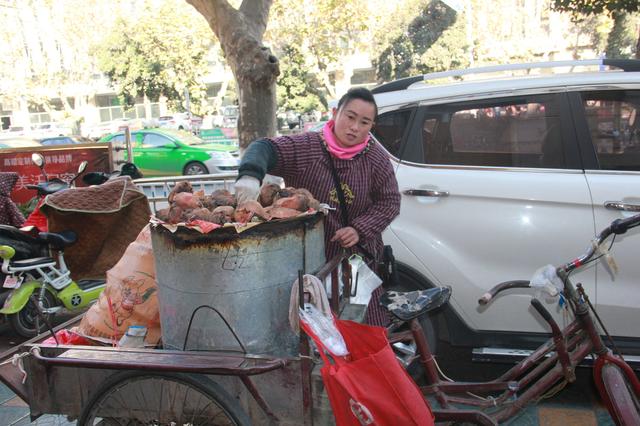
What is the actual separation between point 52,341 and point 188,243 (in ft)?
3.15

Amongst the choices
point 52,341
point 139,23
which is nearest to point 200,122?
point 139,23

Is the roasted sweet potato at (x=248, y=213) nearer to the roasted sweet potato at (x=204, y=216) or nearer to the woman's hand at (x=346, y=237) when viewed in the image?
the roasted sweet potato at (x=204, y=216)

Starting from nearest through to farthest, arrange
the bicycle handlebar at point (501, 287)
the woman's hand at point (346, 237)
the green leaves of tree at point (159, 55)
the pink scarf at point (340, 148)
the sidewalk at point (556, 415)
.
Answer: the bicycle handlebar at point (501, 287) → the woman's hand at point (346, 237) → the pink scarf at point (340, 148) → the sidewalk at point (556, 415) → the green leaves of tree at point (159, 55)

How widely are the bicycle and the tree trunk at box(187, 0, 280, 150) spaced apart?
522 cm

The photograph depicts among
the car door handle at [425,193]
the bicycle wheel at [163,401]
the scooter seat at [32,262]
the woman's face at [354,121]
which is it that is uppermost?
the woman's face at [354,121]

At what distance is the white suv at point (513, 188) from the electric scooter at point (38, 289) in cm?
263

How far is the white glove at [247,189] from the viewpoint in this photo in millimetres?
2357

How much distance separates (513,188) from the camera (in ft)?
10.9

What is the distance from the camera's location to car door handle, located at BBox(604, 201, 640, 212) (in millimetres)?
3121

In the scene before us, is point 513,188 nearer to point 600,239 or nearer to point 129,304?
point 600,239

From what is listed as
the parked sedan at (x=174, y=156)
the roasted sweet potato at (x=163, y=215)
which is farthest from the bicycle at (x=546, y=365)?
the parked sedan at (x=174, y=156)

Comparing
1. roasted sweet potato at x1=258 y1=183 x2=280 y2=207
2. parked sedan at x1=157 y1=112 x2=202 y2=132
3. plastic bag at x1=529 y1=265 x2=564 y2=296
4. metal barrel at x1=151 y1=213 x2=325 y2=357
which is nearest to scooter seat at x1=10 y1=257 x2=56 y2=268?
metal barrel at x1=151 y1=213 x2=325 y2=357

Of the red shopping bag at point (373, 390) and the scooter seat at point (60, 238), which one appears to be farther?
the scooter seat at point (60, 238)

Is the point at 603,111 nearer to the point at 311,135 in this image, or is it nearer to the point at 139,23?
the point at 311,135
